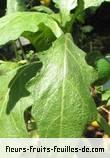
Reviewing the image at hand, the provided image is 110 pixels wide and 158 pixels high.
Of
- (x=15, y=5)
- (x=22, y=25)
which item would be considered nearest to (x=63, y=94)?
(x=22, y=25)

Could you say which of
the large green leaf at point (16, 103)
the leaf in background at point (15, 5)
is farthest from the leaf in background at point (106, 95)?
→ the leaf in background at point (15, 5)

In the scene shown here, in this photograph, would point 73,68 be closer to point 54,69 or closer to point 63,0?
point 54,69

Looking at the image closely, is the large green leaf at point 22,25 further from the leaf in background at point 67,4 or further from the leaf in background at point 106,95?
the leaf in background at point 106,95

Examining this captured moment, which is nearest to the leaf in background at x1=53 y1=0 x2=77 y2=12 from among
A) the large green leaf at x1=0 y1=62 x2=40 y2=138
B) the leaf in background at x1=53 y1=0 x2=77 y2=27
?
the leaf in background at x1=53 y1=0 x2=77 y2=27

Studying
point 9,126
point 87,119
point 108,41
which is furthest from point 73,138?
point 108,41

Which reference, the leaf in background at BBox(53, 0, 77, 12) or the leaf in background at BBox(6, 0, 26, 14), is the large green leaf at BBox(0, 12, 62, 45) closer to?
the leaf in background at BBox(53, 0, 77, 12)
